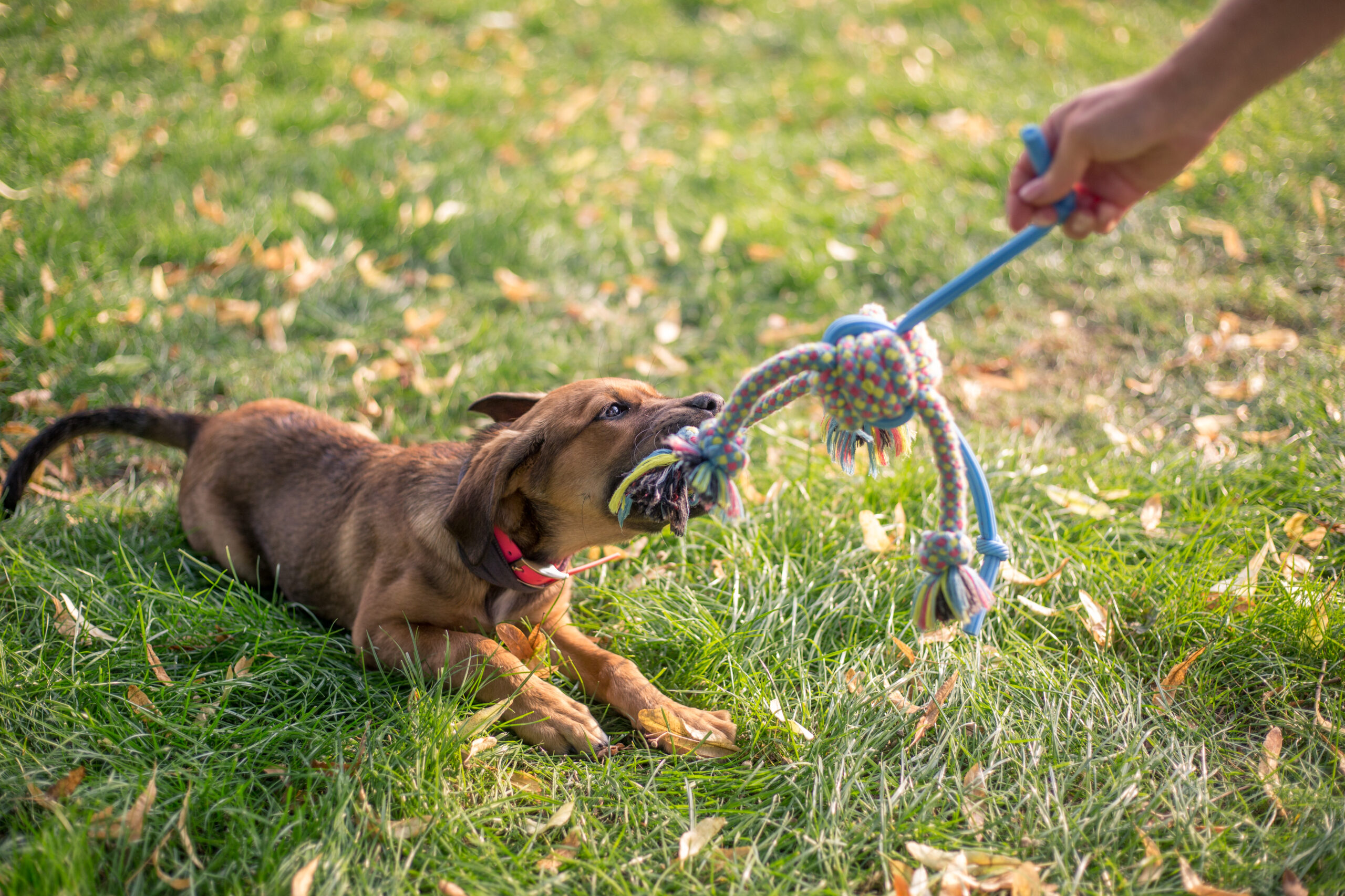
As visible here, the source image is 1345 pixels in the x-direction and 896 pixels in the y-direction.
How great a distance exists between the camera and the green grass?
8.23ft

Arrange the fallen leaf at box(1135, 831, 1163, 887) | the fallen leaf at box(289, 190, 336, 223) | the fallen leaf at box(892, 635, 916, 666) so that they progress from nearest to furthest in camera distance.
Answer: the fallen leaf at box(1135, 831, 1163, 887), the fallen leaf at box(892, 635, 916, 666), the fallen leaf at box(289, 190, 336, 223)

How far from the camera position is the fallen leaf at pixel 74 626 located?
2.97 m

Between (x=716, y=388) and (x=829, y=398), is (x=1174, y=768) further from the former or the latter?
(x=716, y=388)

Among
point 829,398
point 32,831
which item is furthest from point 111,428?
point 829,398

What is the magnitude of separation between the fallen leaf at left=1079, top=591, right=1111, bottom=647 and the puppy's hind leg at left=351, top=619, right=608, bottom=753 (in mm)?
1800

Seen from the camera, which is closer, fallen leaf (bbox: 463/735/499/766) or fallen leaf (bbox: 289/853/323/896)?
fallen leaf (bbox: 289/853/323/896)

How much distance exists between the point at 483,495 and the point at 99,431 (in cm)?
213

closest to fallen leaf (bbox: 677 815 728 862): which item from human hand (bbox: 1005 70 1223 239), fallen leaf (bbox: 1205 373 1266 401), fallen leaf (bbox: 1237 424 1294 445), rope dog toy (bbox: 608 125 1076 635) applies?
rope dog toy (bbox: 608 125 1076 635)

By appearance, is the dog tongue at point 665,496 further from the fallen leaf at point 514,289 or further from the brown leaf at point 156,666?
the fallen leaf at point 514,289

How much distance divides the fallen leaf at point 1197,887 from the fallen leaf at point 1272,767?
0.35m

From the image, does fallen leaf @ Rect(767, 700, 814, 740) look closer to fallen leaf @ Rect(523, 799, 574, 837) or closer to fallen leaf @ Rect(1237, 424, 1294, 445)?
fallen leaf @ Rect(523, 799, 574, 837)

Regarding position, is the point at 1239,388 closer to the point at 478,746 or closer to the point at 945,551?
the point at 945,551

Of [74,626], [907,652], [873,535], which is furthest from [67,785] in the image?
[873,535]

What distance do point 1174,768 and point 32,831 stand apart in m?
3.30
